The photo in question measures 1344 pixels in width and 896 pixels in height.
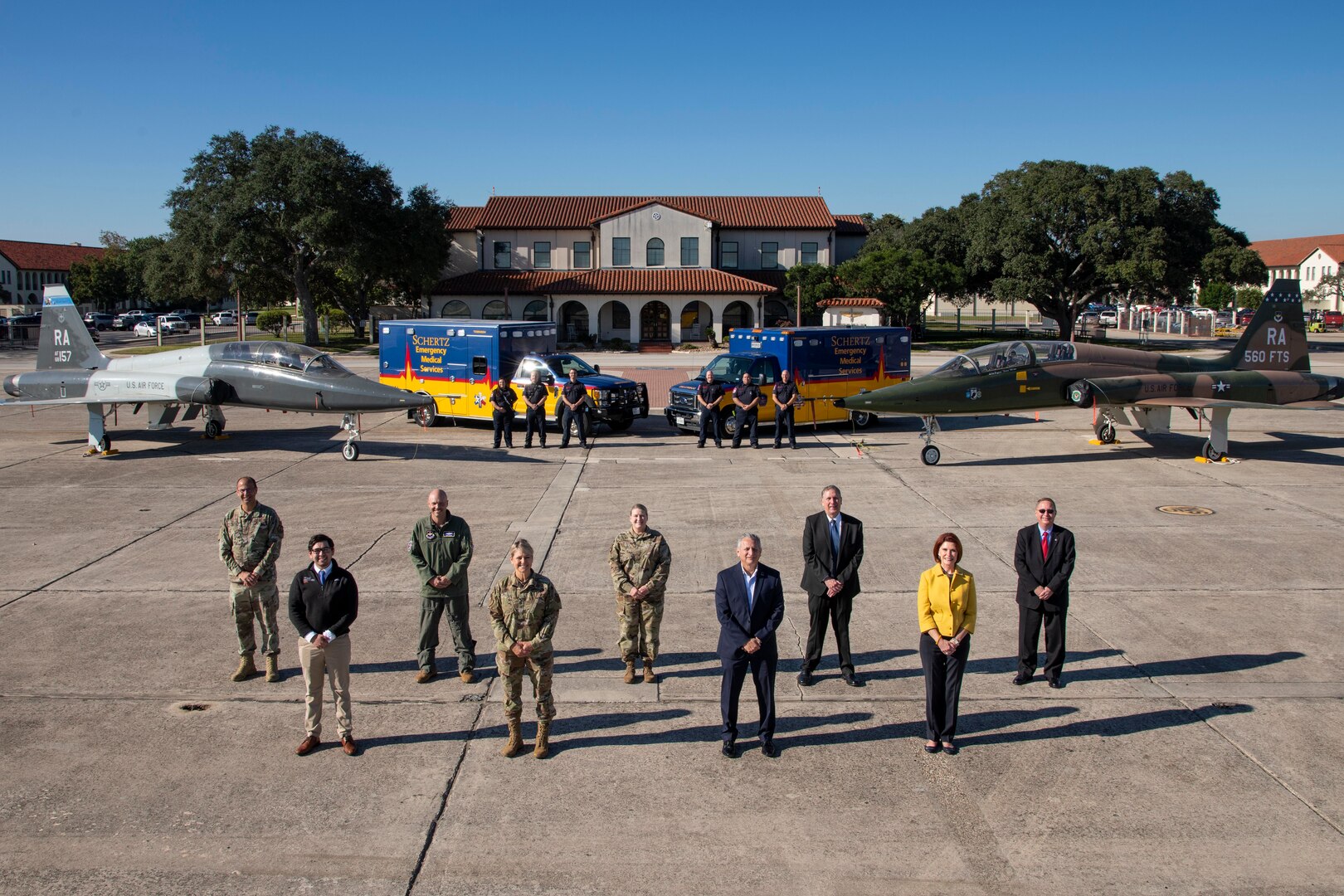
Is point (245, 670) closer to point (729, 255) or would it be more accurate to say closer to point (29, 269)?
point (729, 255)

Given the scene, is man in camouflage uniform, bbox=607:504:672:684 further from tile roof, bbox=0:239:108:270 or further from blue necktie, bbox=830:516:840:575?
tile roof, bbox=0:239:108:270

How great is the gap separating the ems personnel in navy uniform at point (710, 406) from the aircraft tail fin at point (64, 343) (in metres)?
13.0

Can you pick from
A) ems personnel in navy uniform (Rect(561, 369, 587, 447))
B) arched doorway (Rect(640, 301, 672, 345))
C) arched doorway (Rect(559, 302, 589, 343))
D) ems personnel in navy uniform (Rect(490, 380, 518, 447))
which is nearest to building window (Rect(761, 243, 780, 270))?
arched doorway (Rect(640, 301, 672, 345))

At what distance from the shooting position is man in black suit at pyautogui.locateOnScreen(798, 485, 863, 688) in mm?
8023

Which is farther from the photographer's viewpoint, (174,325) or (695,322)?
(174,325)

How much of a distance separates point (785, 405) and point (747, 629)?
46.9 feet

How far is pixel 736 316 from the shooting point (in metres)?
59.5

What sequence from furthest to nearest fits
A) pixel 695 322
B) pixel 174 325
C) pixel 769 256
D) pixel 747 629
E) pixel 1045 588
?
pixel 174 325, pixel 769 256, pixel 695 322, pixel 1045 588, pixel 747 629

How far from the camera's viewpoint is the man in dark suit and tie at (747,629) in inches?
272

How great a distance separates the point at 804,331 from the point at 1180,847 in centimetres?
1710

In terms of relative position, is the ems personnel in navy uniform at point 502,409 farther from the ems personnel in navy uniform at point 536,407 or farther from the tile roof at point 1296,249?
the tile roof at point 1296,249

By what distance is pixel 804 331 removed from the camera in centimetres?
2228

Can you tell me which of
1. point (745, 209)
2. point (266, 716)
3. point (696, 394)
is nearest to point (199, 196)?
point (745, 209)

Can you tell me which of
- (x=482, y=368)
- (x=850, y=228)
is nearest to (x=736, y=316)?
(x=850, y=228)
